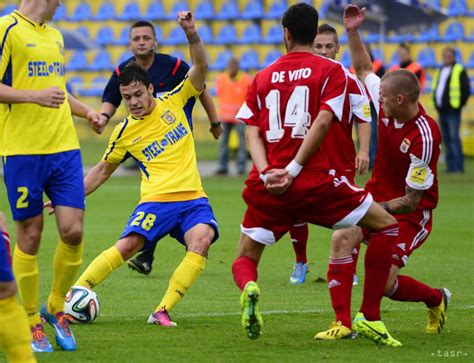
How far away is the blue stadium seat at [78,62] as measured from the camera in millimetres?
31906

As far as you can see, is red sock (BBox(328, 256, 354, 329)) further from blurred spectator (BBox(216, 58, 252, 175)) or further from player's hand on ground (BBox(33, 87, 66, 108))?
blurred spectator (BBox(216, 58, 252, 175))

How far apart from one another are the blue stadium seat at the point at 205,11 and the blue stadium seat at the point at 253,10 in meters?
0.90

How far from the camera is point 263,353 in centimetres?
652

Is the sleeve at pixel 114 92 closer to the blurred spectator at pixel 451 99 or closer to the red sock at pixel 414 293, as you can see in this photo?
the red sock at pixel 414 293

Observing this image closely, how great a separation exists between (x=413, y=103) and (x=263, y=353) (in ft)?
6.72

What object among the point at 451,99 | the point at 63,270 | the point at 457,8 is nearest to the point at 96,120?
the point at 63,270

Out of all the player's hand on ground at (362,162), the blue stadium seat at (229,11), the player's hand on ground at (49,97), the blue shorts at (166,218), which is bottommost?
the blue shorts at (166,218)

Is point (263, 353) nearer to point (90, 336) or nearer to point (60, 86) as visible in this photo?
point (90, 336)

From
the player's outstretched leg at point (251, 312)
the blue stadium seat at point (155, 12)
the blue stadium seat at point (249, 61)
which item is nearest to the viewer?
the player's outstretched leg at point (251, 312)

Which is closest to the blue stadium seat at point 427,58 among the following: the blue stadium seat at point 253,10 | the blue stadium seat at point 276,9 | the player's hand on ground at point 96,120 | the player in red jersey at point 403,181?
the blue stadium seat at point 276,9

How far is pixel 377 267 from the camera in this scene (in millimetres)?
6781

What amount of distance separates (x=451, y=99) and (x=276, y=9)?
10.1m

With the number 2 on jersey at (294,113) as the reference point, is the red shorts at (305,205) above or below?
below

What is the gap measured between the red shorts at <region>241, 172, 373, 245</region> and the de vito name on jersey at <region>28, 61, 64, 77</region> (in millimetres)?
1452
